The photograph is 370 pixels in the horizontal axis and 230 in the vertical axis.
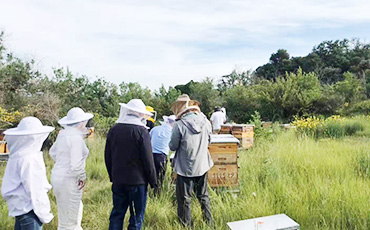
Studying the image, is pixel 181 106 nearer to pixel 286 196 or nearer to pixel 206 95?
pixel 286 196

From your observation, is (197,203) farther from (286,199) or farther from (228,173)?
(286,199)

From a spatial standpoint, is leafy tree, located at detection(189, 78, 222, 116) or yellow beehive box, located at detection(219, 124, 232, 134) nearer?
yellow beehive box, located at detection(219, 124, 232, 134)

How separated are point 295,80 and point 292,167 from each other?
13531 millimetres

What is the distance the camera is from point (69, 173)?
327 centimetres

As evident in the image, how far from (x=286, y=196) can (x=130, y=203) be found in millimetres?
1960

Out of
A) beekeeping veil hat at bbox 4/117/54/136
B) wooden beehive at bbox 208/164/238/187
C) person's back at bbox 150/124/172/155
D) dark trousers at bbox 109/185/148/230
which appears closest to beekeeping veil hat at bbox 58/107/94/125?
beekeeping veil hat at bbox 4/117/54/136

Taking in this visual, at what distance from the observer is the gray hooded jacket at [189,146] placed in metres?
3.54

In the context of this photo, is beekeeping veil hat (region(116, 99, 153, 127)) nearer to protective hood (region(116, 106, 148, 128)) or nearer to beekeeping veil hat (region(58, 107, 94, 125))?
protective hood (region(116, 106, 148, 128))

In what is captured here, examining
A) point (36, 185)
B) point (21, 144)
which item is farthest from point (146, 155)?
point (21, 144)

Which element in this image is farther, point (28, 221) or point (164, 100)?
point (164, 100)

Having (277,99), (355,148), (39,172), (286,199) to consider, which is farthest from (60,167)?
(277,99)

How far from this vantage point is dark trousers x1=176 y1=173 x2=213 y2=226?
3.53m

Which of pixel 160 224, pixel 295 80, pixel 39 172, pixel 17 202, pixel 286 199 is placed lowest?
pixel 160 224

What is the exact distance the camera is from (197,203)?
13.0 ft
